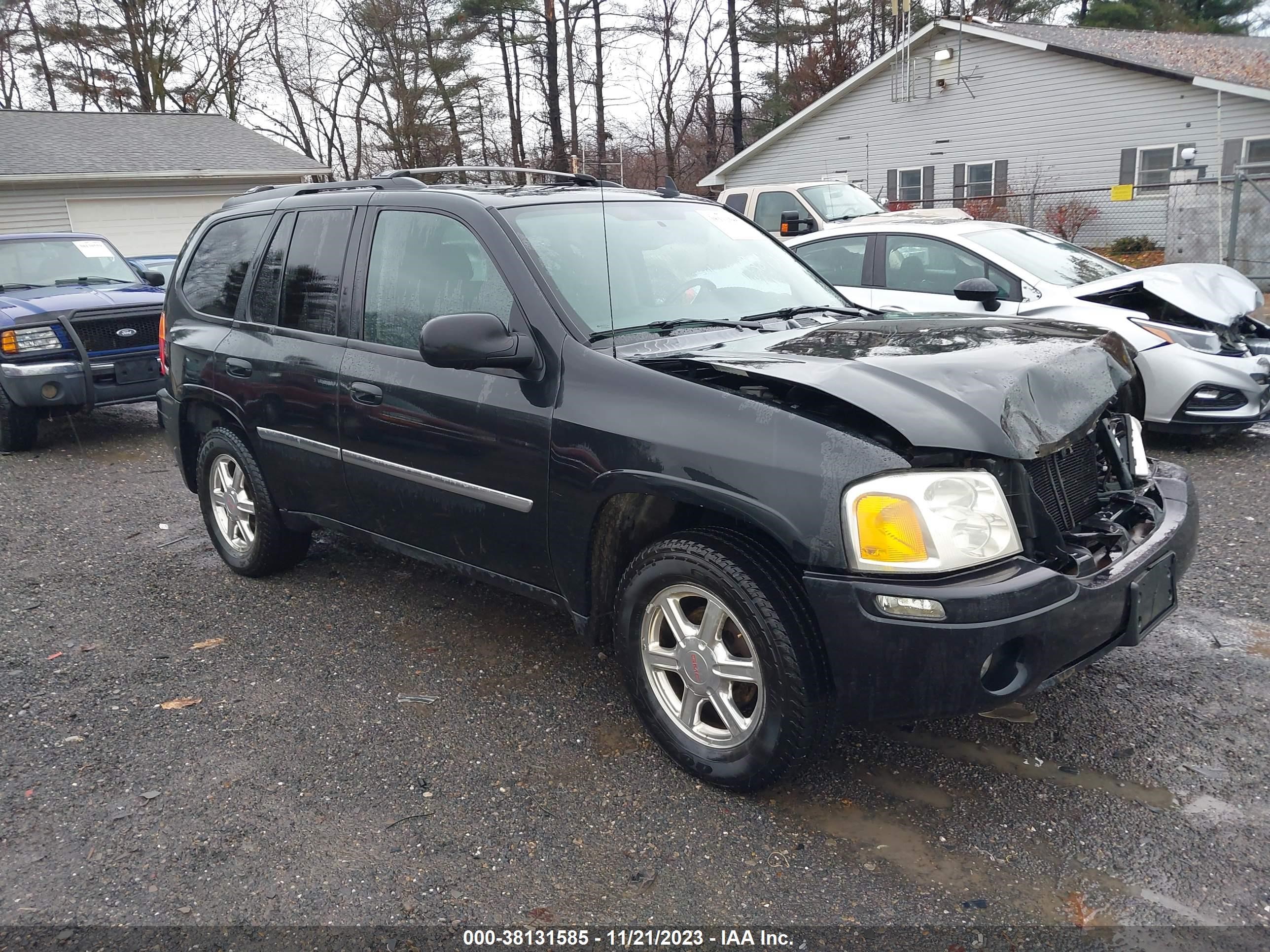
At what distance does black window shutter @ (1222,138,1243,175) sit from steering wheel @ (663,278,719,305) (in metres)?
20.0

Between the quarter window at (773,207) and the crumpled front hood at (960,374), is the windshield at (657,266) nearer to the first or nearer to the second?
the crumpled front hood at (960,374)

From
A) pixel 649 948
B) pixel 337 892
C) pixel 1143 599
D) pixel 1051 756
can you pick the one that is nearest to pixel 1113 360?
pixel 1143 599

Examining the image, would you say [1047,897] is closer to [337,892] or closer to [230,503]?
[337,892]

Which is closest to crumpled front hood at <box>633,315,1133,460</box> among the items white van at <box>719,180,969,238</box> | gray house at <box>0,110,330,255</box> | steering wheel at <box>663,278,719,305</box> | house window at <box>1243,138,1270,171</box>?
steering wheel at <box>663,278,719,305</box>

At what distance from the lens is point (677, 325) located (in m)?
3.66

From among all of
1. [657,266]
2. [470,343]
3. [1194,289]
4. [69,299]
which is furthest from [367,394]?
[69,299]

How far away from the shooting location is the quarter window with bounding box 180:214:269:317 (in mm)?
4871

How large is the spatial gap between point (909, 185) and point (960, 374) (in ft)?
81.4

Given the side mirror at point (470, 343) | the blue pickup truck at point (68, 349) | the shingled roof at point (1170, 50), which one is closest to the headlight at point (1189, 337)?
the side mirror at point (470, 343)

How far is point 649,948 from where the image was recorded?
2.52m

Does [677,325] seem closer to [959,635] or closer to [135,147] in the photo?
[959,635]

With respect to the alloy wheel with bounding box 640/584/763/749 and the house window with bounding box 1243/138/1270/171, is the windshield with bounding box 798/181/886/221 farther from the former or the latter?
the alloy wheel with bounding box 640/584/763/749

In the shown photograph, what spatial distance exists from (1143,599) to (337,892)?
2485 millimetres

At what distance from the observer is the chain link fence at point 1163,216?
14.6 meters
